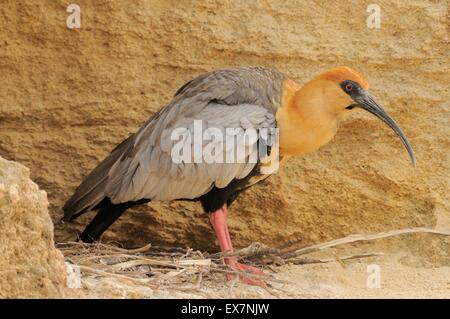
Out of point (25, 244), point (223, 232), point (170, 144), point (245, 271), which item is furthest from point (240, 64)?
point (25, 244)

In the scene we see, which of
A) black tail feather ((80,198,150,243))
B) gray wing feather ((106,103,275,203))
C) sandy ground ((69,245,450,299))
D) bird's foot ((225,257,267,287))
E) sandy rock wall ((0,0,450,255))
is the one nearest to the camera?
sandy ground ((69,245,450,299))

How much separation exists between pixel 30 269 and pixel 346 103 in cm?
220

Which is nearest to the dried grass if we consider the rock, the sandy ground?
the sandy ground

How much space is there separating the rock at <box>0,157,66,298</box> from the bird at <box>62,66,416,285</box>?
1.31 m

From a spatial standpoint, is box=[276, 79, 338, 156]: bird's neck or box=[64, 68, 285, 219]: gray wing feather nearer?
box=[64, 68, 285, 219]: gray wing feather

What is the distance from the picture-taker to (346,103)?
18.1ft

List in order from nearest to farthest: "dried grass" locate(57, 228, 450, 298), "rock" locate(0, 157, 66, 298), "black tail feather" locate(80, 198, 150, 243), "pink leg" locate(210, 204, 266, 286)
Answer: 1. "rock" locate(0, 157, 66, 298)
2. "dried grass" locate(57, 228, 450, 298)
3. "pink leg" locate(210, 204, 266, 286)
4. "black tail feather" locate(80, 198, 150, 243)

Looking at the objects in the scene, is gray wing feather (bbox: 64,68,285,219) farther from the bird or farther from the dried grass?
the dried grass

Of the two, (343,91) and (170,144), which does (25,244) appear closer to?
(170,144)

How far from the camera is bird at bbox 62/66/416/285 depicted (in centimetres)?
534

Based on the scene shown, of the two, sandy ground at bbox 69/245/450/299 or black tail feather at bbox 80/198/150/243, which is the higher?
black tail feather at bbox 80/198/150/243

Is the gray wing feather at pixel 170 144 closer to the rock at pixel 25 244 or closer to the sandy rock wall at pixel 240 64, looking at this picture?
the sandy rock wall at pixel 240 64

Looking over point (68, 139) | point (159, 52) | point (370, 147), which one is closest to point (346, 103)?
point (370, 147)

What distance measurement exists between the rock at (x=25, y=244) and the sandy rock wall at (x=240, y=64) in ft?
6.25
